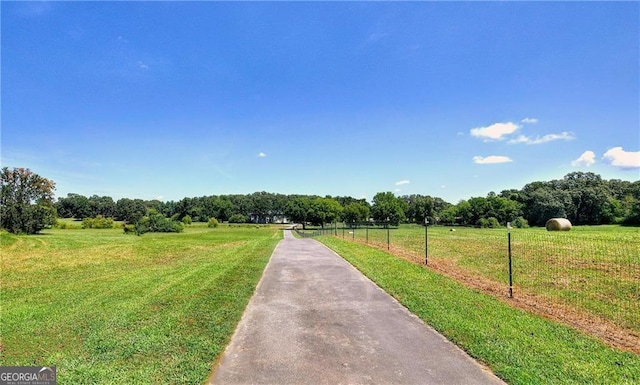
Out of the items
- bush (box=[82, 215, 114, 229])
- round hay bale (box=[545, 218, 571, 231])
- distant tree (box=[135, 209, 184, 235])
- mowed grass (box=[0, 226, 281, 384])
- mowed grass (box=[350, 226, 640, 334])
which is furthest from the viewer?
bush (box=[82, 215, 114, 229])

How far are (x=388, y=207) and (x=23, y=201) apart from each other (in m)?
65.4

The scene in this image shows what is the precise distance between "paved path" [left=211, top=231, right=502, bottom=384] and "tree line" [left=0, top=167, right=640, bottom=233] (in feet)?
141

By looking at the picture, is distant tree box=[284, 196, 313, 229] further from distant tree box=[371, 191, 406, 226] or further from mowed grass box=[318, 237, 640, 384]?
mowed grass box=[318, 237, 640, 384]

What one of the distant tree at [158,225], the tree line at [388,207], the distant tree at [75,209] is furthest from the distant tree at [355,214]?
the distant tree at [75,209]

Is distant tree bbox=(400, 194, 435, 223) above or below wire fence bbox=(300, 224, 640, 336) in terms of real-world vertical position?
above

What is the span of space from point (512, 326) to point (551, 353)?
1.05 m

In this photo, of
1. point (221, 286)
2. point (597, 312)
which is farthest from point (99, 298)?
point (597, 312)

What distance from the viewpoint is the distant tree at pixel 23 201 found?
141 feet

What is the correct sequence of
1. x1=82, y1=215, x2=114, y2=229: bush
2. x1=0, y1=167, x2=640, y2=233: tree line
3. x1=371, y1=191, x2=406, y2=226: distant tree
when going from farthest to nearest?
x1=371, y1=191, x2=406, y2=226: distant tree, x1=82, y1=215, x2=114, y2=229: bush, x1=0, y1=167, x2=640, y2=233: tree line

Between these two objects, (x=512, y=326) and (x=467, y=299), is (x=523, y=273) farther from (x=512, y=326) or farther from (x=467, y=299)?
(x=512, y=326)

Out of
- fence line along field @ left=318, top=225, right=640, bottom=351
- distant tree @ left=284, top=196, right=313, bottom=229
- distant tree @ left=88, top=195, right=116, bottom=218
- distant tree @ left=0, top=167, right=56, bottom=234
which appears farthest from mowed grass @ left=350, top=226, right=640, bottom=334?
distant tree @ left=88, top=195, right=116, bottom=218

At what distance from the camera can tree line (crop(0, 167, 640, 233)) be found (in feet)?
154

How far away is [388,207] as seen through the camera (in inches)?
3066

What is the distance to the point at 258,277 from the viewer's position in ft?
33.0
